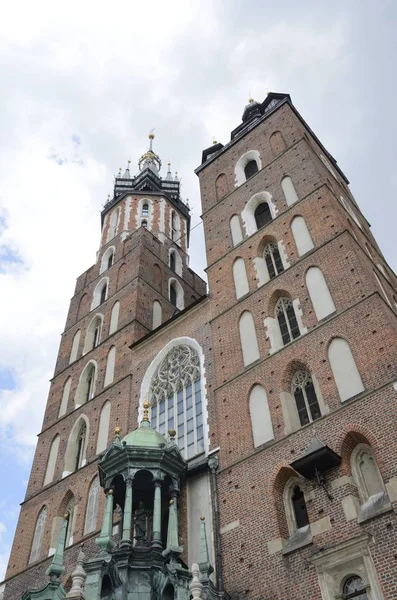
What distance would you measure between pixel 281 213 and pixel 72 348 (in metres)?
12.3

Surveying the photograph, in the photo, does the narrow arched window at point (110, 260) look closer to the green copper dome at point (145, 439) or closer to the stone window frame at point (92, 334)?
the stone window frame at point (92, 334)

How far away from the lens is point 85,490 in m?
19.2

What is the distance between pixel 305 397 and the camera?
14.9m

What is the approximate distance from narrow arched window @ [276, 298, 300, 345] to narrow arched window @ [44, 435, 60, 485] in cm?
1053

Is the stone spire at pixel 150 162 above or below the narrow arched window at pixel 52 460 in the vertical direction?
above

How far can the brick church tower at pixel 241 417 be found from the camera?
40.0 ft

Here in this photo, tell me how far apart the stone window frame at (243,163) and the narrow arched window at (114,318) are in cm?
762

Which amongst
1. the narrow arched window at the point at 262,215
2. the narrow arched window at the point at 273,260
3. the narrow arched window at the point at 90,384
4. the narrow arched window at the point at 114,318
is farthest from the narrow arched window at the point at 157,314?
the narrow arched window at the point at 273,260

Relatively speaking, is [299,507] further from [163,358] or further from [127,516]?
[163,358]

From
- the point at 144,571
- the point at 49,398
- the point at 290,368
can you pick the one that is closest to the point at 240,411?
the point at 290,368

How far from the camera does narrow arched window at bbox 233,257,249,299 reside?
64.0ft

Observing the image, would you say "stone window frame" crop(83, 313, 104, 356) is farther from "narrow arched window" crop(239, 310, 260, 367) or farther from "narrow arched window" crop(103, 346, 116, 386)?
"narrow arched window" crop(239, 310, 260, 367)

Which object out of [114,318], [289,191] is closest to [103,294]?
[114,318]

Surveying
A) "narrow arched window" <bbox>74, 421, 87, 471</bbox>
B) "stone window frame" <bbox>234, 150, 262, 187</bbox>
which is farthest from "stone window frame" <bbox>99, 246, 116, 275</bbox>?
"narrow arched window" <bbox>74, 421, 87, 471</bbox>
